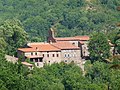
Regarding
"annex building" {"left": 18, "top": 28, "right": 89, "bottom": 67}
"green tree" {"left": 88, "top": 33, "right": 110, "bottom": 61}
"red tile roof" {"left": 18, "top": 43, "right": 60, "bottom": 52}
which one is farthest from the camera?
"green tree" {"left": 88, "top": 33, "right": 110, "bottom": 61}

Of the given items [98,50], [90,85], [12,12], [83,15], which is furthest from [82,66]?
[12,12]

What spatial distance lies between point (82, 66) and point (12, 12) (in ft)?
250

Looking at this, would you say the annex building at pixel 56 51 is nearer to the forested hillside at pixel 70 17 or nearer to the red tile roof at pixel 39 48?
the red tile roof at pixel 39 48

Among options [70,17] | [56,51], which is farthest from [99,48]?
[70,17]

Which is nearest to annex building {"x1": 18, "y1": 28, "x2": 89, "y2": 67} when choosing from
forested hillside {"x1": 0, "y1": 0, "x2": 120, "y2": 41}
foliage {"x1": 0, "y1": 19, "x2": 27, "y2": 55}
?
foliage {"x1": 0, "y1": 19, "x2": 27, "y2": 55}

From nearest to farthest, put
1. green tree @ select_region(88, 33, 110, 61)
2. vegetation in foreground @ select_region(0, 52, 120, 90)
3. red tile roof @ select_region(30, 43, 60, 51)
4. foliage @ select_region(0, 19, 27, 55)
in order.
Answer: vegetation in foreground @ select_region(0, 52, 120, 90), red tile roof @ select_region(30, 43, 60, 51), green tree @ select_region(88, 33, 110, 61), foliage @ select_region(0, 19, 27, 55)

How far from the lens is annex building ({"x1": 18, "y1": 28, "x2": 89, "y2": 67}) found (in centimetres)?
7088

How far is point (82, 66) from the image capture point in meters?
72.0

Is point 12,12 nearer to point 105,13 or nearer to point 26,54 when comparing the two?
point 105,13

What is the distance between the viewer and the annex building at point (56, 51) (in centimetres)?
7088

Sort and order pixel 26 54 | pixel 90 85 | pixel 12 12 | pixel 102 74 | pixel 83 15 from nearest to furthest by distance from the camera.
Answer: pixel 90 85
pixel 102 74
pixel 26 54
pixel 83 15
pixel 12 12

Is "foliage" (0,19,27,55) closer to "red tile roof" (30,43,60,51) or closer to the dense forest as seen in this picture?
the dense forest

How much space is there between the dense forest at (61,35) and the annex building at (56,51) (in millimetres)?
1425

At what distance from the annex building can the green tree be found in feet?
4.13
